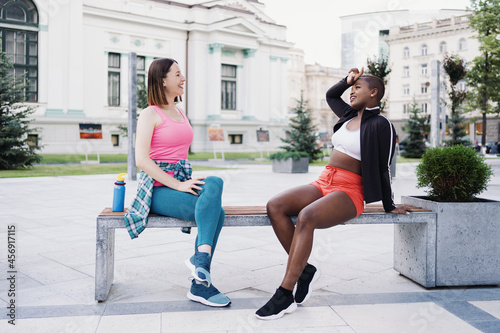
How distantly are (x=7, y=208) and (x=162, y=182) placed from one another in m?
6.02

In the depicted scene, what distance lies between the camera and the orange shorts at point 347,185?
12.6 ft

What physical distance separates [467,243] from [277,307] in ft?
5.87

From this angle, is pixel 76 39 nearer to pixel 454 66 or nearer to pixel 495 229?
pixel 454 66

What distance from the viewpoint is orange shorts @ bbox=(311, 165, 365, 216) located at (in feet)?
12.6

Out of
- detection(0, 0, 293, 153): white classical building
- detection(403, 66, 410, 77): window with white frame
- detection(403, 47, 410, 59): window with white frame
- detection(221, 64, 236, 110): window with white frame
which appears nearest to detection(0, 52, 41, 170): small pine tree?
detection(0, 0, 293, 153): white classical building

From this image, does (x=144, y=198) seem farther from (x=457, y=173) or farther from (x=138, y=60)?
(x=138, y=60)

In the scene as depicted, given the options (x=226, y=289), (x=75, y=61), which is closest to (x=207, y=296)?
(x=226, y=289)

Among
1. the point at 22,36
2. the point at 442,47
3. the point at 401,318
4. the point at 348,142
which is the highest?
the point at 442,47

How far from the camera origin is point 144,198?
370 centimetres

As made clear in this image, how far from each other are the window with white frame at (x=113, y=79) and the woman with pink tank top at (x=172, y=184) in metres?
33.6

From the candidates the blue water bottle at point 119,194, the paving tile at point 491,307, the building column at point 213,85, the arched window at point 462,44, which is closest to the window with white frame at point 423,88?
the arched window at point 462,44

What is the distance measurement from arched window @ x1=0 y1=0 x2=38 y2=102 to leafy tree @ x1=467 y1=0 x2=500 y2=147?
87.1ft

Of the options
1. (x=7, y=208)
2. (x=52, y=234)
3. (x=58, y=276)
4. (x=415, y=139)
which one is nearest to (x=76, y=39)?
(x=415, y=139)

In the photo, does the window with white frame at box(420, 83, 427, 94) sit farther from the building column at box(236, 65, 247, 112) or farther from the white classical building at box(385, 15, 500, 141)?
the building column at box(236, 65, 247, 112)
